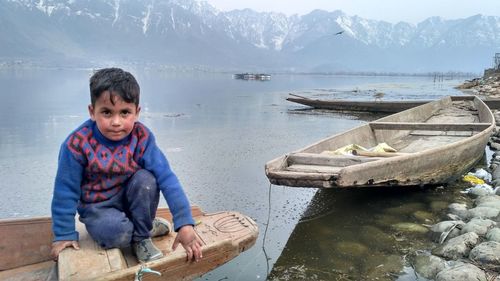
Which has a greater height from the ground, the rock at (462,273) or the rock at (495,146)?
the rock at (462,273)

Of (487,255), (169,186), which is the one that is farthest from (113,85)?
(487,255)

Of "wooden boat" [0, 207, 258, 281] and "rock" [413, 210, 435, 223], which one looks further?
"rock" [413, 210, 435, 223]

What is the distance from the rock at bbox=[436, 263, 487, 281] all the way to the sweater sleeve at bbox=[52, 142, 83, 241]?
3.17 m

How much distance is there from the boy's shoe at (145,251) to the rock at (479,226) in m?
3.59

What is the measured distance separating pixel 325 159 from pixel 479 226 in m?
1.89

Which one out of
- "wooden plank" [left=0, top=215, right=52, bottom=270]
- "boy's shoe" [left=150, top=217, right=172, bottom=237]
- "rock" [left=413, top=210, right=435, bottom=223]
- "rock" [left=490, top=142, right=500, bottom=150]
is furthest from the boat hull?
"wooden plank" [left=0, top=215, right=52, bottom=270]

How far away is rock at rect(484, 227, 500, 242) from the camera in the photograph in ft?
15.1

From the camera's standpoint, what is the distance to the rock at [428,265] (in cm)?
423

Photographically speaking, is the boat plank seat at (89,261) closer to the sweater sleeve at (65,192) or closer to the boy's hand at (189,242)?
the sweater sleeve at (65,192)

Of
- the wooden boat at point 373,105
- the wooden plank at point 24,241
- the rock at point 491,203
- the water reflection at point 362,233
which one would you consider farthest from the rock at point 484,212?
the wooden boat at point 373,105

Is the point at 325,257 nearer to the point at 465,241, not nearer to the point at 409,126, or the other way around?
the point at 465,241

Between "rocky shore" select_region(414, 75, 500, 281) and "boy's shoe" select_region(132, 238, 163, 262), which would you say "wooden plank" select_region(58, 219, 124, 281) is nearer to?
"boy's shoe" select_region(132, 238, 163, 262)

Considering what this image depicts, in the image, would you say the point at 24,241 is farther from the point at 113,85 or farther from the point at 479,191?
the point at 479,191

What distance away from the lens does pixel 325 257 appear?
4672mm
